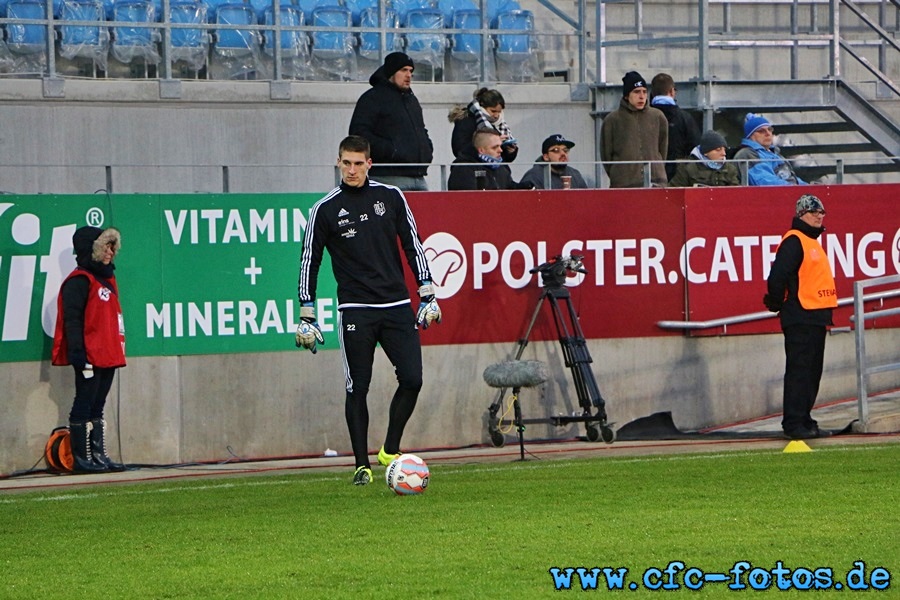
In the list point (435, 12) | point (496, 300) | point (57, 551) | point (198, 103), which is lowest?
point (57, 551)

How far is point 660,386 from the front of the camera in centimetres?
1658

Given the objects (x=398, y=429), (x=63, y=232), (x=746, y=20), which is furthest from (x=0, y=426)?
(x=746, y=20)

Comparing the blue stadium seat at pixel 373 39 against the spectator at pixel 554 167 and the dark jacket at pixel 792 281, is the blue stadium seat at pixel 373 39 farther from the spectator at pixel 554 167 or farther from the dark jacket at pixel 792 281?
the dark jacket at pixel 792 281

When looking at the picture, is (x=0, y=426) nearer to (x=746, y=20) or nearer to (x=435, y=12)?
(x=435, y=12)

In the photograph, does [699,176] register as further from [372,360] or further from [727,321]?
[372,360]

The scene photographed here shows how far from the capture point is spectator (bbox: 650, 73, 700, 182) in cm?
1766

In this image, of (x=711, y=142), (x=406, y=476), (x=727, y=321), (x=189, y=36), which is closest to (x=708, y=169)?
(x=711, y=142)

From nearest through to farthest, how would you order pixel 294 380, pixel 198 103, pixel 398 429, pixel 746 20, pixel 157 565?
pixel 157 565, pixel 398 429, pixel 294 380, pixel 198 103, pixel 746 20

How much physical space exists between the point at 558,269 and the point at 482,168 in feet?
4.21

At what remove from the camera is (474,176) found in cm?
1598

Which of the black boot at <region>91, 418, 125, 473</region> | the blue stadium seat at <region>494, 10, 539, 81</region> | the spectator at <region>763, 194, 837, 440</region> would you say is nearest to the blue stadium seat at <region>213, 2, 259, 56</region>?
the blue stadium seat at <region>494, 10, 539, 81</region>

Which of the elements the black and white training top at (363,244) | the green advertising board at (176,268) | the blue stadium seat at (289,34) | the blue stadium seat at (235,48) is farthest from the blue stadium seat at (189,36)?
the black and white training top at (363,244)

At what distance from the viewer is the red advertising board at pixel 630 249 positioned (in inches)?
625

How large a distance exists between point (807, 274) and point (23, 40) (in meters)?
8.51
